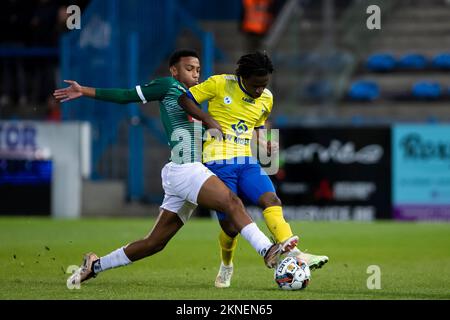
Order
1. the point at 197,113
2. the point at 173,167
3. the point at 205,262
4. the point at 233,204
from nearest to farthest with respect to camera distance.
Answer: the point at 233,204 → the point at 197,113 → the point at 173,167 → the point at 205,262

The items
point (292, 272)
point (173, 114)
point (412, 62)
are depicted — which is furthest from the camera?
point (412, 62)

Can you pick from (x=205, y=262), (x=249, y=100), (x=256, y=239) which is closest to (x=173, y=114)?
(x=249, y=100)

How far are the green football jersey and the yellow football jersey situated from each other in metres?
0.13

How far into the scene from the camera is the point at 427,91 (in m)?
23.3

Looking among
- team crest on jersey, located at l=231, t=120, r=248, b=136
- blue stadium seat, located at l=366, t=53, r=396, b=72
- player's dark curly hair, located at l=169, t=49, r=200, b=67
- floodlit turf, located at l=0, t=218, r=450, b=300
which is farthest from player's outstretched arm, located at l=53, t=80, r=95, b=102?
blue stadium seat, located at l=366, t=53, r=396, b=72

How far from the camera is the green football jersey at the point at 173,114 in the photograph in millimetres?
8938

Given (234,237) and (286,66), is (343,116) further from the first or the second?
(234,237)

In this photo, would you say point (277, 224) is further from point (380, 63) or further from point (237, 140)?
point (380, 63)

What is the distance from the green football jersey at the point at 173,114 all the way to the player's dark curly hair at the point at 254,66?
57 centimetres

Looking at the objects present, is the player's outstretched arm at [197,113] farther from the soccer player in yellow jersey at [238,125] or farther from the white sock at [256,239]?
the white sock at [256,239]

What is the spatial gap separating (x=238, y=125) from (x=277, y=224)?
96 cm

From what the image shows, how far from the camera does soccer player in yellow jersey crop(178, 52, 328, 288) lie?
8.84 m
